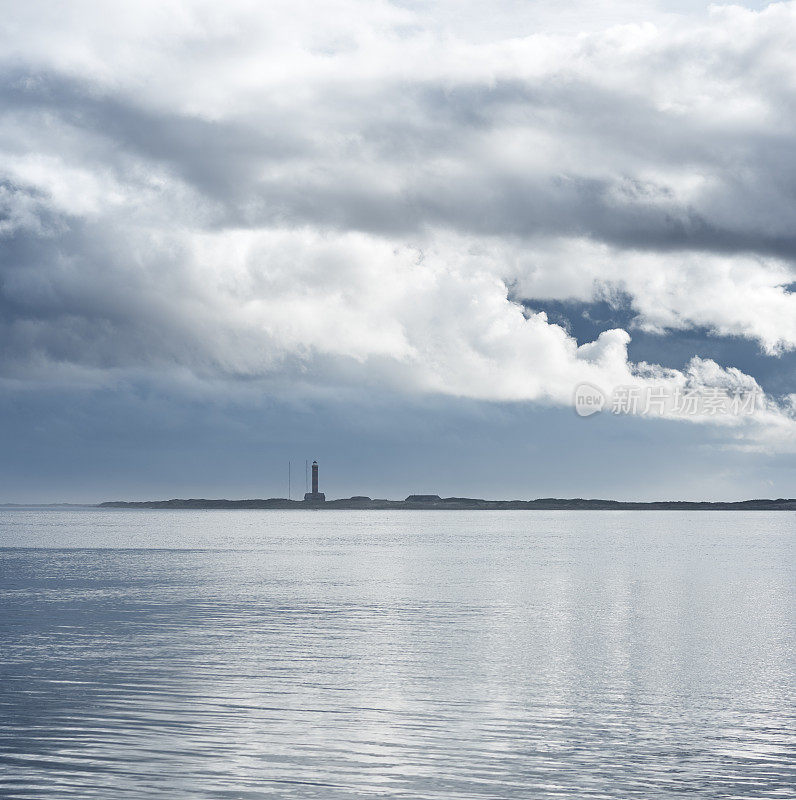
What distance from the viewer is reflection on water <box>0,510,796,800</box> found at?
19.5m

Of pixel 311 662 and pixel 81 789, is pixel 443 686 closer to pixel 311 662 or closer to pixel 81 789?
pixel 311 662

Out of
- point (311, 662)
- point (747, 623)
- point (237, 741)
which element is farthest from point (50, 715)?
point (747, 623)

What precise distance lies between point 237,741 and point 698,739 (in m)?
10.9

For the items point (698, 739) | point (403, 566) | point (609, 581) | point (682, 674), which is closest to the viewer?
point (698, 739)

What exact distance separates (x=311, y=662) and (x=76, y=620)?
677 inches

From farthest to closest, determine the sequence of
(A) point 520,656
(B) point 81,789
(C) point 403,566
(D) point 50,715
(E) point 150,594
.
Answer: (C) point 403,566 < (E) point 150,594 < (A) point 520,656 < (D) point 50,715 < (B) point 81,789

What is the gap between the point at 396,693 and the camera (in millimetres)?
27844

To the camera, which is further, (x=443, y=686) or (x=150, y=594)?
(x=150, y=594)

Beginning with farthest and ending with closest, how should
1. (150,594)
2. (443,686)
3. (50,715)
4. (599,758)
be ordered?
(150,594)
(443,686)
(50,715)
(599,758)

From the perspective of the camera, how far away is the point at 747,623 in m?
45.4

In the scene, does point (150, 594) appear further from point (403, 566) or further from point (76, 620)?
point (403, 566)

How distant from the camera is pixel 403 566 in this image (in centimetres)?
8638

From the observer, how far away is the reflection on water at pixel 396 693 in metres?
19.5

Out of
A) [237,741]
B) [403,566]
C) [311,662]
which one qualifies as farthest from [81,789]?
[403,566]
